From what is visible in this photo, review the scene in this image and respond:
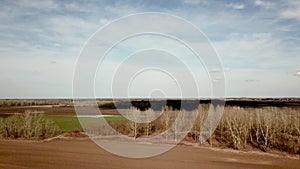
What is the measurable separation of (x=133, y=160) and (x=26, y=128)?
29918mm

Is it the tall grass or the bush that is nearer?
the tall grass

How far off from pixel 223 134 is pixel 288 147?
38.2ft

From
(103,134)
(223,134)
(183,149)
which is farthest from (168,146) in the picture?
(103,134)

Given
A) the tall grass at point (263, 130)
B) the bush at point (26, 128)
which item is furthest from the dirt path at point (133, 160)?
the bush at point (26, 128)

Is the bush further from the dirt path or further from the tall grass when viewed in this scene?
the tall grass

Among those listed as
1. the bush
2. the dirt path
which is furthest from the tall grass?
the bush

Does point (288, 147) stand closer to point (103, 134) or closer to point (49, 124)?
point (103, 134)

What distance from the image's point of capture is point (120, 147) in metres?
50.2

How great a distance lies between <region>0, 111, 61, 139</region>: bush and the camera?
60.0m

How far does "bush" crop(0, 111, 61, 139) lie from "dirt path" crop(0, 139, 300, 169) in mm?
11598

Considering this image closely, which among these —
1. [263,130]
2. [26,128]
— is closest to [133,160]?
[263,130]

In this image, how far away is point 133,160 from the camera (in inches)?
1486

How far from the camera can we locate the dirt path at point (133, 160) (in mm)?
34656

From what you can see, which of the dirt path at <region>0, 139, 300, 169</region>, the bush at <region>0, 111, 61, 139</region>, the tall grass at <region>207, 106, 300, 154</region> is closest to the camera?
the dirt path at <region>0, 139, 300, 169</region>
